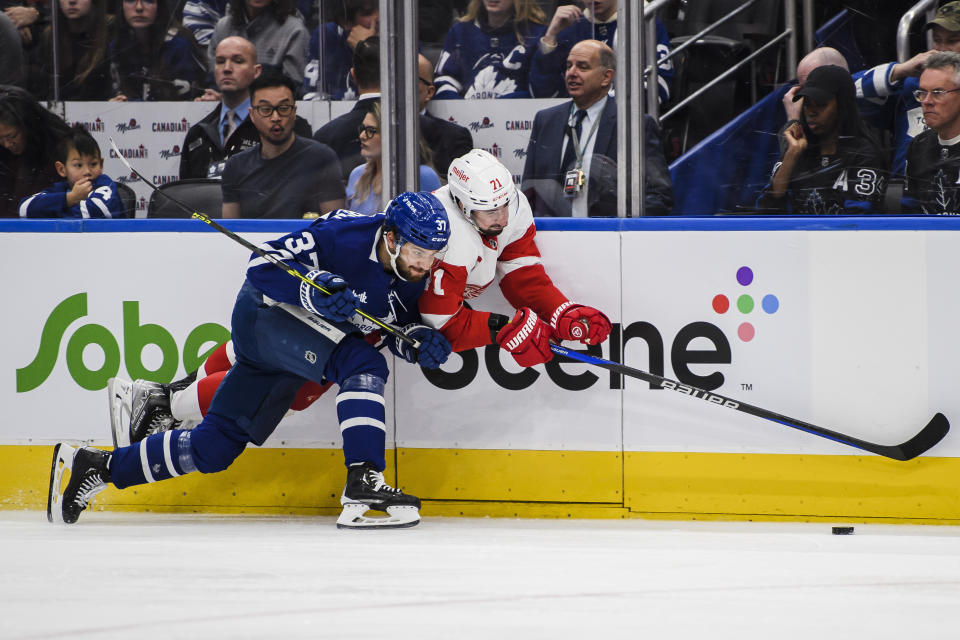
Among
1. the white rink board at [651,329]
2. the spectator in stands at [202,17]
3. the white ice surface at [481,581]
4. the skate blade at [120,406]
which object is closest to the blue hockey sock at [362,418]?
the white ice surface at [481,581]

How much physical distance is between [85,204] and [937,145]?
9.05 ft

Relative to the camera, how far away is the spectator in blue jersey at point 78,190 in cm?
346

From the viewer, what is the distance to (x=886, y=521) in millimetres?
3090

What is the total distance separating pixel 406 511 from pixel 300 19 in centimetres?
165

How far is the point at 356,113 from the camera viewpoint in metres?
3.36

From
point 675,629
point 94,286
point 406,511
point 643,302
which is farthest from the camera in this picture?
point 94,286

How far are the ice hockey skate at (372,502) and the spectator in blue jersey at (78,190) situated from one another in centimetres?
129

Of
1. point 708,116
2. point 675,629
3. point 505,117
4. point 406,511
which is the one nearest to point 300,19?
point 505,117

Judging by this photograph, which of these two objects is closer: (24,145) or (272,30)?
(272,30)

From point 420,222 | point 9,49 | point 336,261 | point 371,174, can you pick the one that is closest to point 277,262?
point 336,261

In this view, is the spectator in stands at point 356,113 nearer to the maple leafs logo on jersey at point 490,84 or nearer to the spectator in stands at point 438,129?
the spectator in stands at point 438,129

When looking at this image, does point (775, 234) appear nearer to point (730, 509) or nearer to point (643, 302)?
point (643, 302)

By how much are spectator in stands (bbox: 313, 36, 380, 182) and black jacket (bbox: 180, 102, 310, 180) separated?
0.84 ft

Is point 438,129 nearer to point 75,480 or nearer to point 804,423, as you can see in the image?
point 804,423
